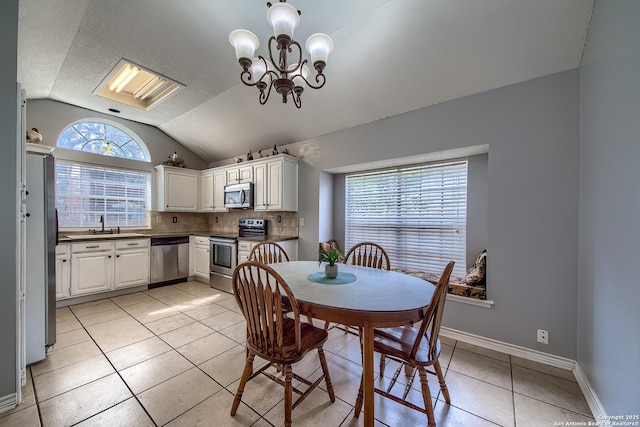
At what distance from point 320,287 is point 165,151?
4763mm

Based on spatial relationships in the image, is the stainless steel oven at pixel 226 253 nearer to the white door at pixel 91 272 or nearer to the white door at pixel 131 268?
the white door at pixel 131 268

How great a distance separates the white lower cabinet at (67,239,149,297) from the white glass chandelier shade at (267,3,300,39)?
13.1 feet

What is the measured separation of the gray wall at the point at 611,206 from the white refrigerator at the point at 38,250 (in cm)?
405

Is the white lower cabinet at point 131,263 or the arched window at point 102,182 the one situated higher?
the arched window at point 102,182

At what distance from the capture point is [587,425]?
1483mm

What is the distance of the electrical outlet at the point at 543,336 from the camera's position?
208 cm

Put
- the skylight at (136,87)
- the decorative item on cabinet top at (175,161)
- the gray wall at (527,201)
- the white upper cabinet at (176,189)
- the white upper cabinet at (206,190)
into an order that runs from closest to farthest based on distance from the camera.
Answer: the gray wall at (527,201) < the skylight at (136,87) < the white upper cabinet at (176,189) < the decorative item on cabinet top at (175,161) < the white upper cabinet at (206,190)

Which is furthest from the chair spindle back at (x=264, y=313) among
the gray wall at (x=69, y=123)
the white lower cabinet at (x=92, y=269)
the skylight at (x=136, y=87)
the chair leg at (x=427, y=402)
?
the gray wall at (x=69, y=123)

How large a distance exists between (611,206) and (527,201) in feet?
2.40

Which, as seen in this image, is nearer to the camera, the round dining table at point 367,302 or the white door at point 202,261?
the round dining table at point 367,302

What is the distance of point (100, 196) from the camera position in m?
4.19

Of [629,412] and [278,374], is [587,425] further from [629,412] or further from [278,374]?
[278,374]

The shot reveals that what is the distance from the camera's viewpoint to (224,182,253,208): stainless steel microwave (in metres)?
4.17

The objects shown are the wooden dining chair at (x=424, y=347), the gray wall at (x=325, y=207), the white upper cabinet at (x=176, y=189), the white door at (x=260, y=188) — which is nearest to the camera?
the wooden dining chair at (x=424, y=347)
